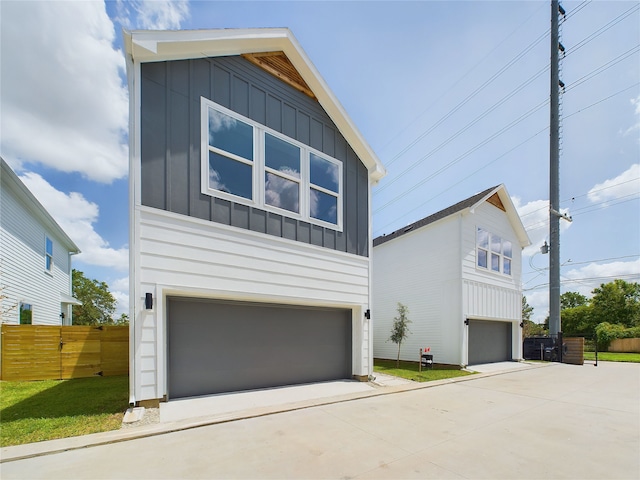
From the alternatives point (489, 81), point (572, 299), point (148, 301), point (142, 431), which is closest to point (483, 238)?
point (489, 81)

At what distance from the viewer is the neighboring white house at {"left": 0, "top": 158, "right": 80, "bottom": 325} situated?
9.85 meters

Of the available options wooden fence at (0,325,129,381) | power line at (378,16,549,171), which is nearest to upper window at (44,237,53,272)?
wooden fence at (0,325,129,381)

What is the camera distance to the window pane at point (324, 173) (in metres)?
8.22

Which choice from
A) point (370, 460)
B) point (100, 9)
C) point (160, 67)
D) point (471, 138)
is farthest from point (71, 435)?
point (471, 138)

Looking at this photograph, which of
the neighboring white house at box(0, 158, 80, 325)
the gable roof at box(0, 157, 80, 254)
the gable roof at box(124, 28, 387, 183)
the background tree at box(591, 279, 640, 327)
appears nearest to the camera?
the gable roof at box(124, 28, 387, 183)

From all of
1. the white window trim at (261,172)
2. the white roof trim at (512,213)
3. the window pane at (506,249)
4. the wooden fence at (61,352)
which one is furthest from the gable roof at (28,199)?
the window pane at (506,249)

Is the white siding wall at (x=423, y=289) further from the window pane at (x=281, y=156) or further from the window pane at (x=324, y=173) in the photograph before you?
the window pane at (x=281, y=156)

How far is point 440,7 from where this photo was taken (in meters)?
10.3

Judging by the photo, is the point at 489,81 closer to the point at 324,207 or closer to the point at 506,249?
the point at 506,249

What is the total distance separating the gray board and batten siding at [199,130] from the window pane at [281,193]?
311mm

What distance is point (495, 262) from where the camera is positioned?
1448 cm

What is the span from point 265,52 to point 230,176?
327 cm

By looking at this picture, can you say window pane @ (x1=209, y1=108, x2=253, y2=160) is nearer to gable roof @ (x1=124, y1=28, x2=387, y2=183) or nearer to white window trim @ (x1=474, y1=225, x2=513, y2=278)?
gable roof @ (x1=124, y1=28, x2=387, y2=183)

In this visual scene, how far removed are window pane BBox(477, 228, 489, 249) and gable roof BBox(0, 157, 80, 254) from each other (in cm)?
1675
